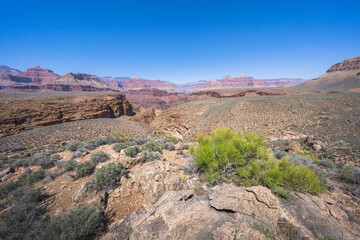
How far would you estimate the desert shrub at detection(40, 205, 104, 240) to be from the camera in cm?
263

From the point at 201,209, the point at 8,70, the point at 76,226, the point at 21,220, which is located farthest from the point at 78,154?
the point at 8,70

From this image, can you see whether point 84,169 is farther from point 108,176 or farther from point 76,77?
point 76,77

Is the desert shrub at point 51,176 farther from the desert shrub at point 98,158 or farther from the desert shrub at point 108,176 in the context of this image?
the desert shrub at point 108,176

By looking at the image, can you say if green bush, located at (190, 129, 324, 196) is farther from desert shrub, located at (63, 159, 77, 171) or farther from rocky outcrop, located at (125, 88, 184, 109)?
rocky outcrop, located at (125, 88, 184, 109)

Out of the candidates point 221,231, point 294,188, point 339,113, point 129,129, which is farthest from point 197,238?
point 339,113

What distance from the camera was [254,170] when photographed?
14.2 feet

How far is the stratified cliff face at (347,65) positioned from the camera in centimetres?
8805

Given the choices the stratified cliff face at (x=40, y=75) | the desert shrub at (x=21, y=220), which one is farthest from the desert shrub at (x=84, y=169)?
the stratified cliff face at (x=40, y=75)

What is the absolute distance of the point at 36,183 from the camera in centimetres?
509

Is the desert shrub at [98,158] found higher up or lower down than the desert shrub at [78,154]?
higher up

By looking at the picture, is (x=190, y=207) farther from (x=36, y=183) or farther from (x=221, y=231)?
(x=36, y=183)

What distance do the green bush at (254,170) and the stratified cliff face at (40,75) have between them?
200593 millimetres

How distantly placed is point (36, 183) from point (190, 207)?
21.2 ft

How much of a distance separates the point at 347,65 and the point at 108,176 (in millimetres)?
158119
